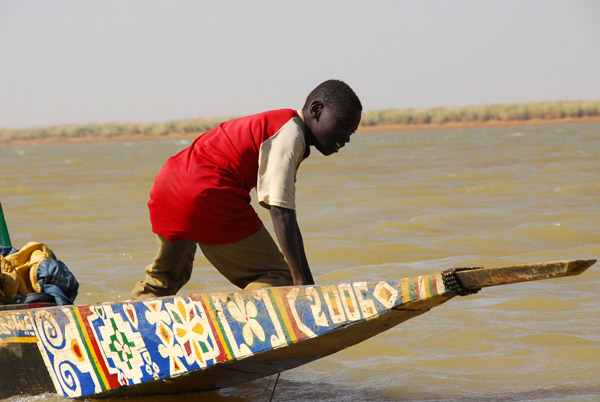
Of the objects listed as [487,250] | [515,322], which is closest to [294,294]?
[515,322]

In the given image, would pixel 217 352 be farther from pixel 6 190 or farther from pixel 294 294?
pixel 6 190

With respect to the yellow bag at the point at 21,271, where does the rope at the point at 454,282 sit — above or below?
above

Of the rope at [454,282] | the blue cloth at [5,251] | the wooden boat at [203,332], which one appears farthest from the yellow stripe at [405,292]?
the blue cloth at [5,251]

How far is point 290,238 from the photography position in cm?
296

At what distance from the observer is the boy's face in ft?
9.87

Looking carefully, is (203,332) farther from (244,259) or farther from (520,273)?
(520,273)

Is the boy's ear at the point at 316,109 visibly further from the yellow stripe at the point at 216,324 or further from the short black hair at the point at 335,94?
the yellow stripe at the point at 216,324

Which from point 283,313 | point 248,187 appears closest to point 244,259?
point 248,187

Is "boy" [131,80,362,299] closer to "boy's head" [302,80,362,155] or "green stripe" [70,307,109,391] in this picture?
"boy's head" [302,80,362,155]

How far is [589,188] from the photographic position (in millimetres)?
11992

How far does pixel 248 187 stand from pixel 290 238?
360 millimetres

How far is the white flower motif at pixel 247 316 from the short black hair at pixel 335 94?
809 millimetres

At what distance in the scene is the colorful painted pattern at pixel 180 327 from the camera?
268 centimetres

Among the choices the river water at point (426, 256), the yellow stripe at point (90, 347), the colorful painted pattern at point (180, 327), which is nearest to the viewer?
the colorful painted pattern at point (180, 327)
